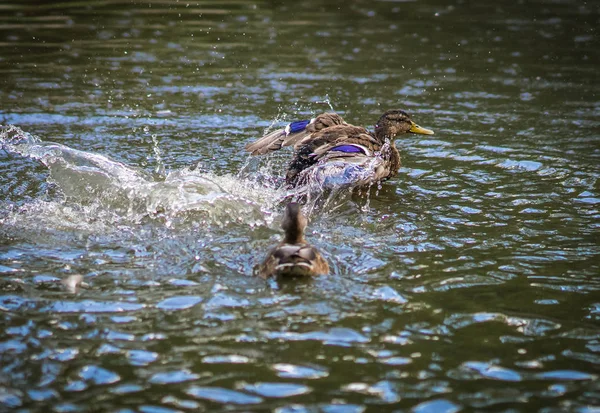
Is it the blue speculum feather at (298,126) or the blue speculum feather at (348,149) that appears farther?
the blue speculum feather at (298,126)

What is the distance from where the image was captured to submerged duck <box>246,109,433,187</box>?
8.91 m

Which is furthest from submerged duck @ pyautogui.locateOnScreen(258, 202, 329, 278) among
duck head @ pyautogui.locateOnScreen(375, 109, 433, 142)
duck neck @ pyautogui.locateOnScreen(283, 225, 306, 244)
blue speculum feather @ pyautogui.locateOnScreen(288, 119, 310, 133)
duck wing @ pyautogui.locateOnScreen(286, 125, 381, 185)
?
duck head @ pyautogui.locateOnScreen(375, 109, 433, 142)

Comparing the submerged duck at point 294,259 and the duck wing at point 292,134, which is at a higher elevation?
the duck wing at point 292,134

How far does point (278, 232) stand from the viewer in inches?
300

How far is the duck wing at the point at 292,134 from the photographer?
959 centimetres

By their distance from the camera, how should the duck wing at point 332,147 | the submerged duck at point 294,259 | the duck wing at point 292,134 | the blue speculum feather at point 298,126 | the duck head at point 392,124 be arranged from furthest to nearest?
1. the duck head at point 392,124
2. the blue speculum feather at point 298,126
3. the duck wing at point 292,134
4. the duck wing at point 332,147
5. the submerged duck at point 294,259

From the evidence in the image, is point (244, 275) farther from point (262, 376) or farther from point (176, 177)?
point (176, 177)

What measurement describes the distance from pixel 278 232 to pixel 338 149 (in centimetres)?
184

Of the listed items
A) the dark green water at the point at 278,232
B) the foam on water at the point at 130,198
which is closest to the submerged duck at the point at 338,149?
the dark green water at the point at 278,232

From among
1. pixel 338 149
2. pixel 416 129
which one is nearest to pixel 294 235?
pixel 338 149

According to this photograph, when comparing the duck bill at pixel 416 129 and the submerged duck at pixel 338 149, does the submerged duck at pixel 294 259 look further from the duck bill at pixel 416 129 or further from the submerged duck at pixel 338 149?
the duck bill at pixel 416 129

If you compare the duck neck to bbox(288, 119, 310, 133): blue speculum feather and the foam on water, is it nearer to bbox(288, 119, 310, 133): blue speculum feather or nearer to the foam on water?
the foam on water

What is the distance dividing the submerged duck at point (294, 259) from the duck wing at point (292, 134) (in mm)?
2994

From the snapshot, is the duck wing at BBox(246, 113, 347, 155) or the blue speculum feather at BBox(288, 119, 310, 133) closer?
the duck wing at BBox(246, 113, 347, 155)
